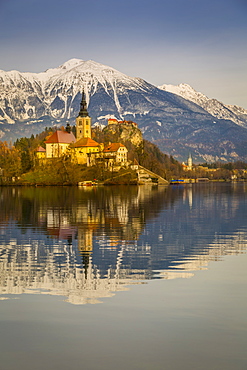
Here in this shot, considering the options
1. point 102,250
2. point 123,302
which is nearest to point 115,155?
point 102,250

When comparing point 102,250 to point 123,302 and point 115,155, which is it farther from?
point 115,155

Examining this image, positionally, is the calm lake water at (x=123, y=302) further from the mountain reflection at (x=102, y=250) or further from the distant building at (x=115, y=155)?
the distant building at (x=115, y=155)

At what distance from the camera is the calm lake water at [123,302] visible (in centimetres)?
1114

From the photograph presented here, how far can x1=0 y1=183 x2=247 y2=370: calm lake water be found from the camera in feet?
36.6

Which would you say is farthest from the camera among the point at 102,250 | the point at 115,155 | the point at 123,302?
the point at 115,155

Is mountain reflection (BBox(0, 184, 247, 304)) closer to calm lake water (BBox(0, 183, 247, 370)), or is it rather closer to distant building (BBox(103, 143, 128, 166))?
calm lake water (BBox(0, 183, 247, 370))

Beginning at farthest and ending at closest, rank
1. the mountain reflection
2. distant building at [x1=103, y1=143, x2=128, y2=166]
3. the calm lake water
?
distant building at [x1=103, y1=143, x2=128, y2=166] < the mountain reflection < the calm lake water

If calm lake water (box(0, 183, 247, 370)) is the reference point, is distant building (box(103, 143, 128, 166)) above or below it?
above

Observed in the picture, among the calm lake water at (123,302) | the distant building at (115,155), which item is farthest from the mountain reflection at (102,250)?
the distant building at (115,155)

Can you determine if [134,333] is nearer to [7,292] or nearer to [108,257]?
[7,292]

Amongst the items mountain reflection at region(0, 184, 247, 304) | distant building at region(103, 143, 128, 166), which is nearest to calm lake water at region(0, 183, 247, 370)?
mountain reflection at region(0, 184, 247, 304)

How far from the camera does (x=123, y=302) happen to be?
15172mm

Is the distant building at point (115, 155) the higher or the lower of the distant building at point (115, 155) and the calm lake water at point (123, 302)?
the higher

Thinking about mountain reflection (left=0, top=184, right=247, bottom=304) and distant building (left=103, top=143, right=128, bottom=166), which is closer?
mountain reflection (left=0, top=184, right=247, bottom=304)
